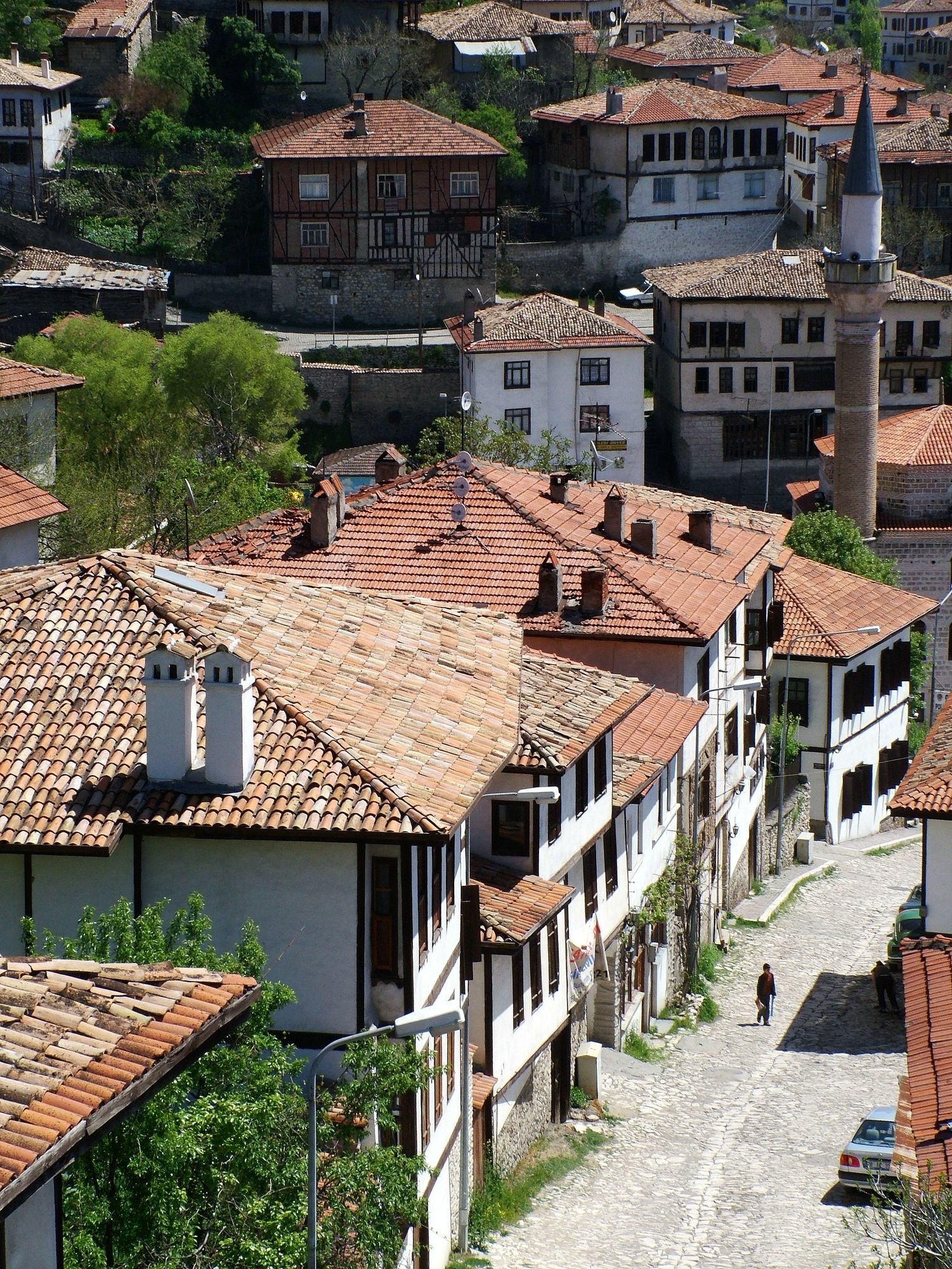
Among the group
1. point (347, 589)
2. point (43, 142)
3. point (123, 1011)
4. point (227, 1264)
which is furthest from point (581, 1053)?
point (43, 142)

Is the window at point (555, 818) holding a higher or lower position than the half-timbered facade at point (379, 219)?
lower

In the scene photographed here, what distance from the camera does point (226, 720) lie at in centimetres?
1827

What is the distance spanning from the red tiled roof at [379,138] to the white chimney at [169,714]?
5729 centimetres

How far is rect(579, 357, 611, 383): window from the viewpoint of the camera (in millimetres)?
67875

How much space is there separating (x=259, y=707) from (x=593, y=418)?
49540mm

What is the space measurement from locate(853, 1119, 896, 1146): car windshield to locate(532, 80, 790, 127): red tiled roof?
59.5 m

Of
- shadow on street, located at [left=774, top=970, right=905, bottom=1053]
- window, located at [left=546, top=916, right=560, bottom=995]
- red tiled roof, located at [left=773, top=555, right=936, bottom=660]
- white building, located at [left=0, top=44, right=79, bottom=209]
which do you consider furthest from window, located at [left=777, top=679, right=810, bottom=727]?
white building, located at [left=0, top=44, right=79, bottom=209]

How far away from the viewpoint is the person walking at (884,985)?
3422 cm

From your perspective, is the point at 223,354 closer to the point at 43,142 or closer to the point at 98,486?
the point at 98,486

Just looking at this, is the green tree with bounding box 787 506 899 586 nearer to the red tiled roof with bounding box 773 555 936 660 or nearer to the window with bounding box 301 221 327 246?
the red tiled roof with bounding box 773 555 936 660

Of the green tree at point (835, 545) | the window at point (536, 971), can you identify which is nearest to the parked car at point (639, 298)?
the green tree at point (835, 545)

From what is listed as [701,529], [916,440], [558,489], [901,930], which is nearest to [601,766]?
[558,489]

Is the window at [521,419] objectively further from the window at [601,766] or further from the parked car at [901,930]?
the window at [601,766]

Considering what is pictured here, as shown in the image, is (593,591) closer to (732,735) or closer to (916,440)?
(732,735)
